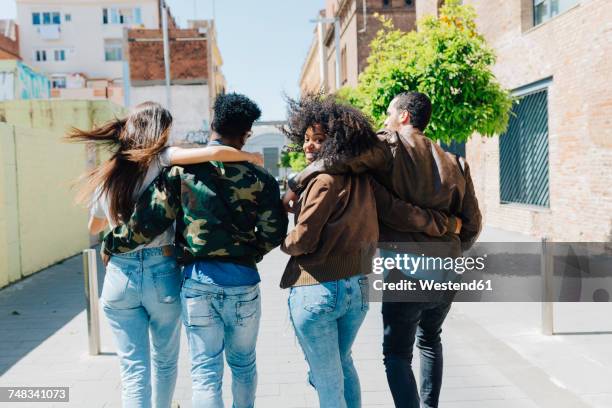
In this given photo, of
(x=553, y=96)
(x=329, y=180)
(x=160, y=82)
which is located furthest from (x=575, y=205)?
(x=160, y=82)

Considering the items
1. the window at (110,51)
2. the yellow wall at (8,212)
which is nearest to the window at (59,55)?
the window at (110,51)

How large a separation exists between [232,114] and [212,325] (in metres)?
1.02

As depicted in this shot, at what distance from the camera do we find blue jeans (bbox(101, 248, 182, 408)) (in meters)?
3.01

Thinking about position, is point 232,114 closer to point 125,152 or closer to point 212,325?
point 125,152

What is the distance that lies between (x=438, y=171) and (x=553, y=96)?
10091mm

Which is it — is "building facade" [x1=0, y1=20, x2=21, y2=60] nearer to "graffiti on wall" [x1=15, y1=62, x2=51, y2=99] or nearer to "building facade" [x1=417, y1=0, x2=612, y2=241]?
"graffiti on wall" [x1=15, y1=62, x2=51, y2=99]

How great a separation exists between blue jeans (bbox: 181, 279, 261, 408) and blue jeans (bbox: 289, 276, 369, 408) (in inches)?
10.2

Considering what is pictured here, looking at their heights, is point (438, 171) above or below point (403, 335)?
above

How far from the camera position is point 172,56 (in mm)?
40750

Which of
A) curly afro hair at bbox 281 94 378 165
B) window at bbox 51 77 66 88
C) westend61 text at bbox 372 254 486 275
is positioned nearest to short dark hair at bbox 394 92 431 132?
curly afro hair at bbox 281 94 378 165

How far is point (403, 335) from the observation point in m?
3.12

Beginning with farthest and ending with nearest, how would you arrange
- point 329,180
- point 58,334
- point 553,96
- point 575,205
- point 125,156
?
point 553,96, point 575,205, point 58,334, point 125,156, point 329,180

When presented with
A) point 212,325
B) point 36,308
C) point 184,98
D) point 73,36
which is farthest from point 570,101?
point 73,36

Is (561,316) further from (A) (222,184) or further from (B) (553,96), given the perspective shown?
(B) (553,96)
